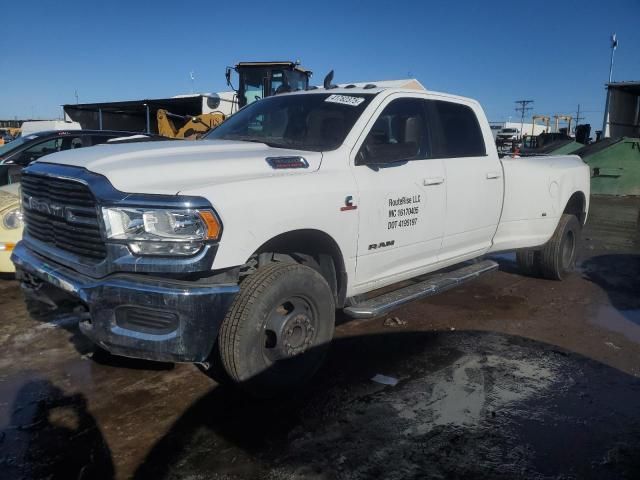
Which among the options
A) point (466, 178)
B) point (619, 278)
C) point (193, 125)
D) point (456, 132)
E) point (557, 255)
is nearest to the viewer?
point (466, 178)

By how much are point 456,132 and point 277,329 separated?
103 inches

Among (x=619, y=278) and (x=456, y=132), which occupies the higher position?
(x=456, y=132)

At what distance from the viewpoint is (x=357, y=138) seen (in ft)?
12.0

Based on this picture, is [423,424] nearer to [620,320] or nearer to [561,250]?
[620,320]

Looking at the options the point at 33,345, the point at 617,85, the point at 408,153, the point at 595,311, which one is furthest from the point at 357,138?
the point at 617,85

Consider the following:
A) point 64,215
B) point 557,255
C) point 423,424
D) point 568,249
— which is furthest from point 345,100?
point 568,249

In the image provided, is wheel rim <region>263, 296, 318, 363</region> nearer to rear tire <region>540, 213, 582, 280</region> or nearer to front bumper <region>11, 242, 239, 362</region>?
front bumper <region>11, 242, 239, 362</region>

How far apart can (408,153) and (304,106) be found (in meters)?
1.04

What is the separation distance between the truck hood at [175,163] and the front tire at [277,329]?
61 cm

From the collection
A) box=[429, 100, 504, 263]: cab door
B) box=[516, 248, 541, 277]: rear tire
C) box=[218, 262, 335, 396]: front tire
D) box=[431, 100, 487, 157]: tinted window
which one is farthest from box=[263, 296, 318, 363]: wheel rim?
box=[516, 248, 541, 277]: rear tire

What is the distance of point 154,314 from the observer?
271 cm

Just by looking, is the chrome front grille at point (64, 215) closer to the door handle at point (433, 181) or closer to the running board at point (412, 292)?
the running board at point (412, 292)

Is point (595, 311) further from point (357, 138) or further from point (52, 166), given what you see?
point (52, 166)

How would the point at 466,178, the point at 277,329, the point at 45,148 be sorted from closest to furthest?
the point at 277,329 < the point at 466,178 < the point at 45,148
